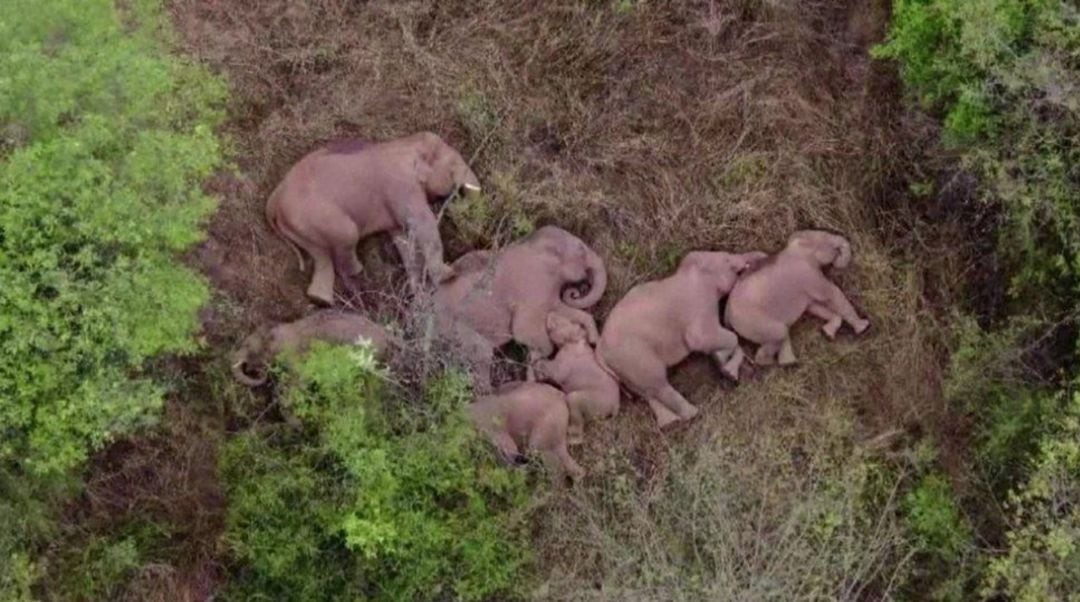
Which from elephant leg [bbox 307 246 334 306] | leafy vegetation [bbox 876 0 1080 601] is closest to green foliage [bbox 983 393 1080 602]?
leafy vegetation [bbox 876 0 1080 601]

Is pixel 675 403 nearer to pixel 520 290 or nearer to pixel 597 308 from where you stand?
pixel 597 308

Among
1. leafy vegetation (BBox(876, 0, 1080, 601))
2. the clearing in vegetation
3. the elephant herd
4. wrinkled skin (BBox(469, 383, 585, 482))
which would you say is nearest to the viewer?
the clearing in vegetation

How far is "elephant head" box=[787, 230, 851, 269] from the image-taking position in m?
5.93

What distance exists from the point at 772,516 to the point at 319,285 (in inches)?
95.8

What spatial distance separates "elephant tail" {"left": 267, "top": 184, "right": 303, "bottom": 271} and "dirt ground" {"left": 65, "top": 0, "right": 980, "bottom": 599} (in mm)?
55

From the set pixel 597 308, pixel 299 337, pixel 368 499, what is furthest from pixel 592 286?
pixel 368 499

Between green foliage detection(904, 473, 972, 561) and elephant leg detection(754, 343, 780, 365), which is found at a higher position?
elephant leg detection(754, 343, 780, 365)

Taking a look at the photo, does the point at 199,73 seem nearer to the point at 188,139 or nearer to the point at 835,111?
the point at 188,139

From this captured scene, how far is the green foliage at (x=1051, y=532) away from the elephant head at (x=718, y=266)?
160 centimetres

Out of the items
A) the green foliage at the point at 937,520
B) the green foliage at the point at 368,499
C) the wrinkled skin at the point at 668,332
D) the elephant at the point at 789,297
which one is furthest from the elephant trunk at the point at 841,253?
the green foliage at the point at 368,499

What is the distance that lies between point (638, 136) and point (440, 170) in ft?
3.41

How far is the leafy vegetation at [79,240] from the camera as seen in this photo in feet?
15.0

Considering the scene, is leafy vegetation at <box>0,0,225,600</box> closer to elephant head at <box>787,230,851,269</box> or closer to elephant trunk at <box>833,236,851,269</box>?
elephant head at <box>787,230,851,269</box>

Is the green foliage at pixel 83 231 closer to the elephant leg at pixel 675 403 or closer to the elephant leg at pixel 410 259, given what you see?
the elephant leg at pixel 410 259
